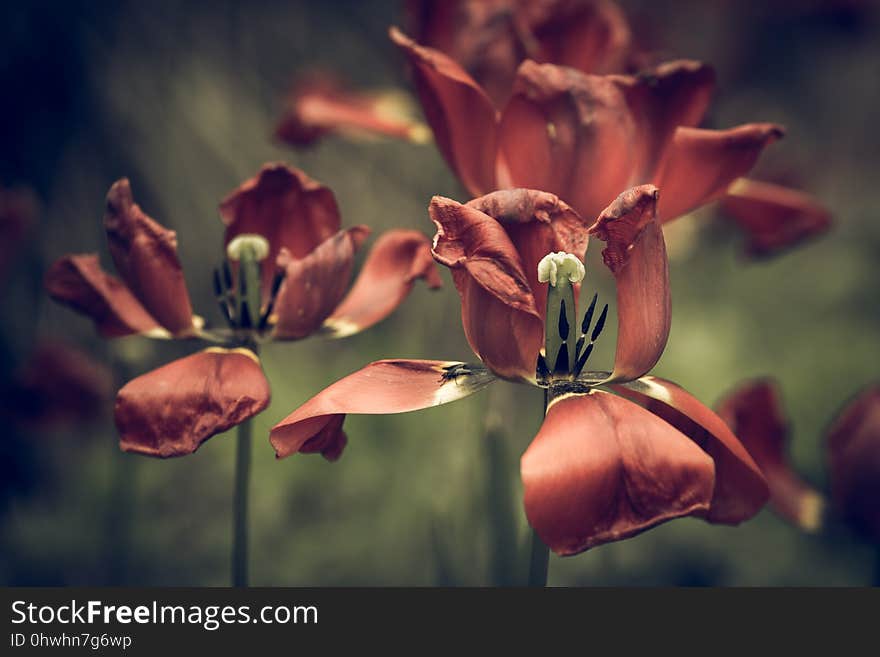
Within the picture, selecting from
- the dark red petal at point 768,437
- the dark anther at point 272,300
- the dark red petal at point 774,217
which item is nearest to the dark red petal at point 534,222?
the dark anther at point 272,300

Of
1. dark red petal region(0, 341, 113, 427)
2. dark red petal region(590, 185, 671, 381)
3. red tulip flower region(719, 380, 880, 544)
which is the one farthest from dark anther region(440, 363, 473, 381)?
dark red petal region(0, 341, 113, 427)

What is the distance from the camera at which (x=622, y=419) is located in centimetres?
59

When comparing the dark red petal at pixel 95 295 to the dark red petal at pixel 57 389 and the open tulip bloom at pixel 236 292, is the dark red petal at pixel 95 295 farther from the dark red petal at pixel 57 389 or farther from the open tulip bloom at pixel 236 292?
the dark red petal at pixel 57 389

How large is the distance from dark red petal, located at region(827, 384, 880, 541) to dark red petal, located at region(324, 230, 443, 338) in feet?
1.48

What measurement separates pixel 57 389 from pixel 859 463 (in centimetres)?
96

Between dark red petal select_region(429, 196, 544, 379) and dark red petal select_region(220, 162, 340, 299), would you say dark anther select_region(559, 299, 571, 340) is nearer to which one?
dark red petal select_region(429, 196, 544, 379)

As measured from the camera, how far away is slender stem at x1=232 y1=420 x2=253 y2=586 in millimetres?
733

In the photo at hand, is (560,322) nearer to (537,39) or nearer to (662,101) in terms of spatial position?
(662,101)

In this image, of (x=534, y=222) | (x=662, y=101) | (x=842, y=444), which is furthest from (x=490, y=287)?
(x=842, y=444)

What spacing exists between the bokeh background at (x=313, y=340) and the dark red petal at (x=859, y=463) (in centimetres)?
25

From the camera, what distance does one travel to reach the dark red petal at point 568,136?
75cm

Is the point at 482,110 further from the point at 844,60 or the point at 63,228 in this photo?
the point at 844,60

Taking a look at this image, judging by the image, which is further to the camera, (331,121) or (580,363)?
(331,121)

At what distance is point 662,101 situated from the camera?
0.77 meters
